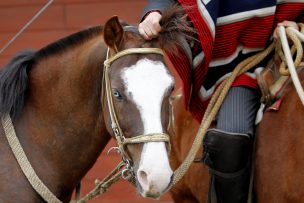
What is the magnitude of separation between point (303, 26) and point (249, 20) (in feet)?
0.88

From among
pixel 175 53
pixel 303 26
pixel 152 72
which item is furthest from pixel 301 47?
pixel 152 72

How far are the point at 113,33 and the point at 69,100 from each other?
36cm

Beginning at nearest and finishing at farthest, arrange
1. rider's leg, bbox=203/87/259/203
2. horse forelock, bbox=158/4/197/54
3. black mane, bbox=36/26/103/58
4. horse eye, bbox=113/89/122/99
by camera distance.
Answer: horse eye, bbox=113/89/122/99 < horse forelock, bbox=158/4/197/54 < black mane, bbox=36/26/103/58 < rider's leg, bbox=203/87/259/203

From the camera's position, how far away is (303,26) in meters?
3.52

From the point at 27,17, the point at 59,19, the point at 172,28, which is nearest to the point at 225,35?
the point at 172,28

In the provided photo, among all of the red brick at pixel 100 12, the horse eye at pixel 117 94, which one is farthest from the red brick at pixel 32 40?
the horse eye at pixel 117 94

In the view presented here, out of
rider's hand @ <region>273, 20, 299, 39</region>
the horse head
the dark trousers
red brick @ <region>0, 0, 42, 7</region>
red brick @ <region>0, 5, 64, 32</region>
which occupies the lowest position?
red brick @ <region>0, 5, 64, 32</region>

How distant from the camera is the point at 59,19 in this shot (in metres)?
5.91

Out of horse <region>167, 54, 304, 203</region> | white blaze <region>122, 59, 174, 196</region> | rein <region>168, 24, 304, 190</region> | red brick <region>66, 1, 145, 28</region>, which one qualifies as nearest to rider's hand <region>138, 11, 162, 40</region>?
A: white blaze <region>122, 59, 174, 196</region>

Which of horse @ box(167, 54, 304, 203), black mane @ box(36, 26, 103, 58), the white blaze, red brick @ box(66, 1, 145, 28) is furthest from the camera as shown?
red brick @ box(66, 1, 145, 28)

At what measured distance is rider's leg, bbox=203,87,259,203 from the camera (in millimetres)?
3467

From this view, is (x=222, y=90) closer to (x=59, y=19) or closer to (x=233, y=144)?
(x=233, y=144)

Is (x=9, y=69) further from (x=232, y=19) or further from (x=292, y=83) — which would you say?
(x=292, y=83)

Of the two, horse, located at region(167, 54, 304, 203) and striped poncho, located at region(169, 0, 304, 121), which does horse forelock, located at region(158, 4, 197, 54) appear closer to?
striped poncho, located at region(169, 0, 304, 121)
